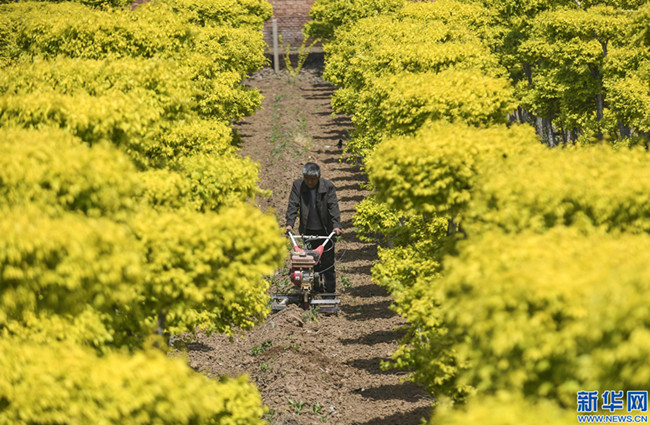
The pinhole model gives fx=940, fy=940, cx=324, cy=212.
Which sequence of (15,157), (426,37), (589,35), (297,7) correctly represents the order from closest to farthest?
(15,157)
(426,37)
(589,35)
(297,7)

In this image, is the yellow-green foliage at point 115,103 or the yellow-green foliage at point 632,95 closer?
the yellow-green foliage at point 115,103

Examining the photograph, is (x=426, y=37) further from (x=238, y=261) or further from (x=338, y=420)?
(x=238, y=261)

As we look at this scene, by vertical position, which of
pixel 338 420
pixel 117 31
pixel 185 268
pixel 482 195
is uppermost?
pixel 117 31

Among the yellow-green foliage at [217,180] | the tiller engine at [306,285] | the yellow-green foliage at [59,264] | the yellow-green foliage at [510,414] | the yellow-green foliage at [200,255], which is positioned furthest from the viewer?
the tiller engine at [306,285]

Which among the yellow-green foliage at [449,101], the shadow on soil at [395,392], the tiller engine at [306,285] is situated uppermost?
the yellow-green foliage at [449,101]

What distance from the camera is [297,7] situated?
77.4m

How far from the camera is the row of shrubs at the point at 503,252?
314 inches

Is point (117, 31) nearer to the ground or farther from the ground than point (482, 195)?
farther from the ground

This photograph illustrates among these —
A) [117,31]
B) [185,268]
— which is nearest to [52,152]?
[185,268]

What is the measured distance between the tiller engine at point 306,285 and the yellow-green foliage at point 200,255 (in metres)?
6.87

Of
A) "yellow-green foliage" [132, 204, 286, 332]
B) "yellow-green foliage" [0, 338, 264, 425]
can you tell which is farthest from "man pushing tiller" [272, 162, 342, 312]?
"yellow-green foliage" [0, 338, 264, 425]

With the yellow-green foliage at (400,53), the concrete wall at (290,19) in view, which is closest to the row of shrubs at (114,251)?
the yellow-green foliage at (400,53)

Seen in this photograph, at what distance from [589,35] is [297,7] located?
46903 mm

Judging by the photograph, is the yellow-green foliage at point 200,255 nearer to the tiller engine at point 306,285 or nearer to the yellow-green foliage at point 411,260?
the yellow-green foliage at point 411,260
